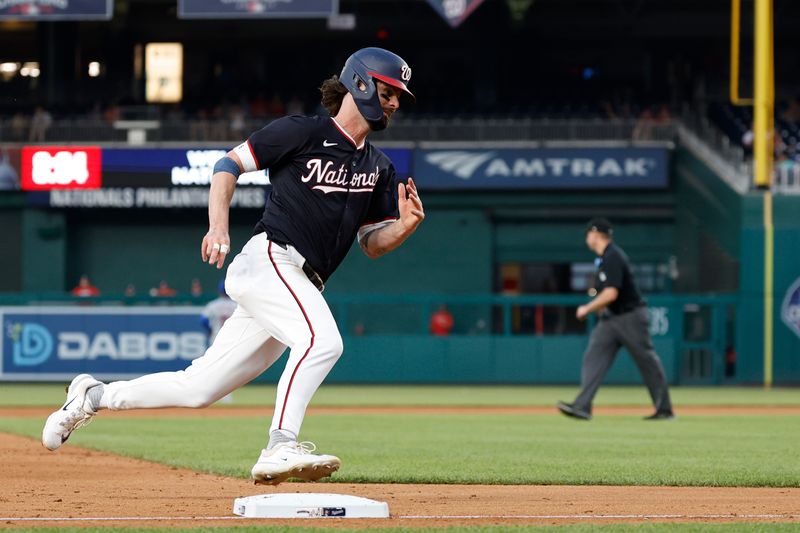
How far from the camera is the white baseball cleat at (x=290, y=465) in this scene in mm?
6195

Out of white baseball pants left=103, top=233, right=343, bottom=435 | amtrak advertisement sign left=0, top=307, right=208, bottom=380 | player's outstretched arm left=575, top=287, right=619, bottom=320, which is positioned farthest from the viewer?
amtrak advertisement sign left=0, top=307, right=208, bottom=380

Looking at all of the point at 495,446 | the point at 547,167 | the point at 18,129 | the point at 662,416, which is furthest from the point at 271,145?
the point at 18,129

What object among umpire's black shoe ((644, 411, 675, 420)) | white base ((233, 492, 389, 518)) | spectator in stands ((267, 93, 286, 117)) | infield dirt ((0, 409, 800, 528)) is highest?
spectator in stands ((267, 93, 286, 117))

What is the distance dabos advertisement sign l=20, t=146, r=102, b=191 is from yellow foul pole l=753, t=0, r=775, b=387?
41.7ft

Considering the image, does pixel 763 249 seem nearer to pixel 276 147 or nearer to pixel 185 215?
pixel 185 215

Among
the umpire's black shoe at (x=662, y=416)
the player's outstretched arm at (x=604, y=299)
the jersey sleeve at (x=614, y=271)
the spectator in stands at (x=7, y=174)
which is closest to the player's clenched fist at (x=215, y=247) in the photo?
the player's outstretched arm at (x=604, y=299)

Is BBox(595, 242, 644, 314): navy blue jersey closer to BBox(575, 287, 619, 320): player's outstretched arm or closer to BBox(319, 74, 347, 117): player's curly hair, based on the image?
BBox(575, 287, 619, 320): player's outstretched arm

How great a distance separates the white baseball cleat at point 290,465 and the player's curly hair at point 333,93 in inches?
65.2

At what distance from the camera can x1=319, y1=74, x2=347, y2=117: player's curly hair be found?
22.5ft

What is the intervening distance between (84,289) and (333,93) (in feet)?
70.6

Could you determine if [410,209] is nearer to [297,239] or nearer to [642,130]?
[297,239]

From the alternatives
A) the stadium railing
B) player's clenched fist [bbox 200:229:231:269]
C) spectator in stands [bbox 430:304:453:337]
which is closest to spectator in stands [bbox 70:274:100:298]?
the stadium railing

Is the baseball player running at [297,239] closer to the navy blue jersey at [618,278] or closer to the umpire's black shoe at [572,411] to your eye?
the navy blue jersey at [618,278]

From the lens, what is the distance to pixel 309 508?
20.8 ft
